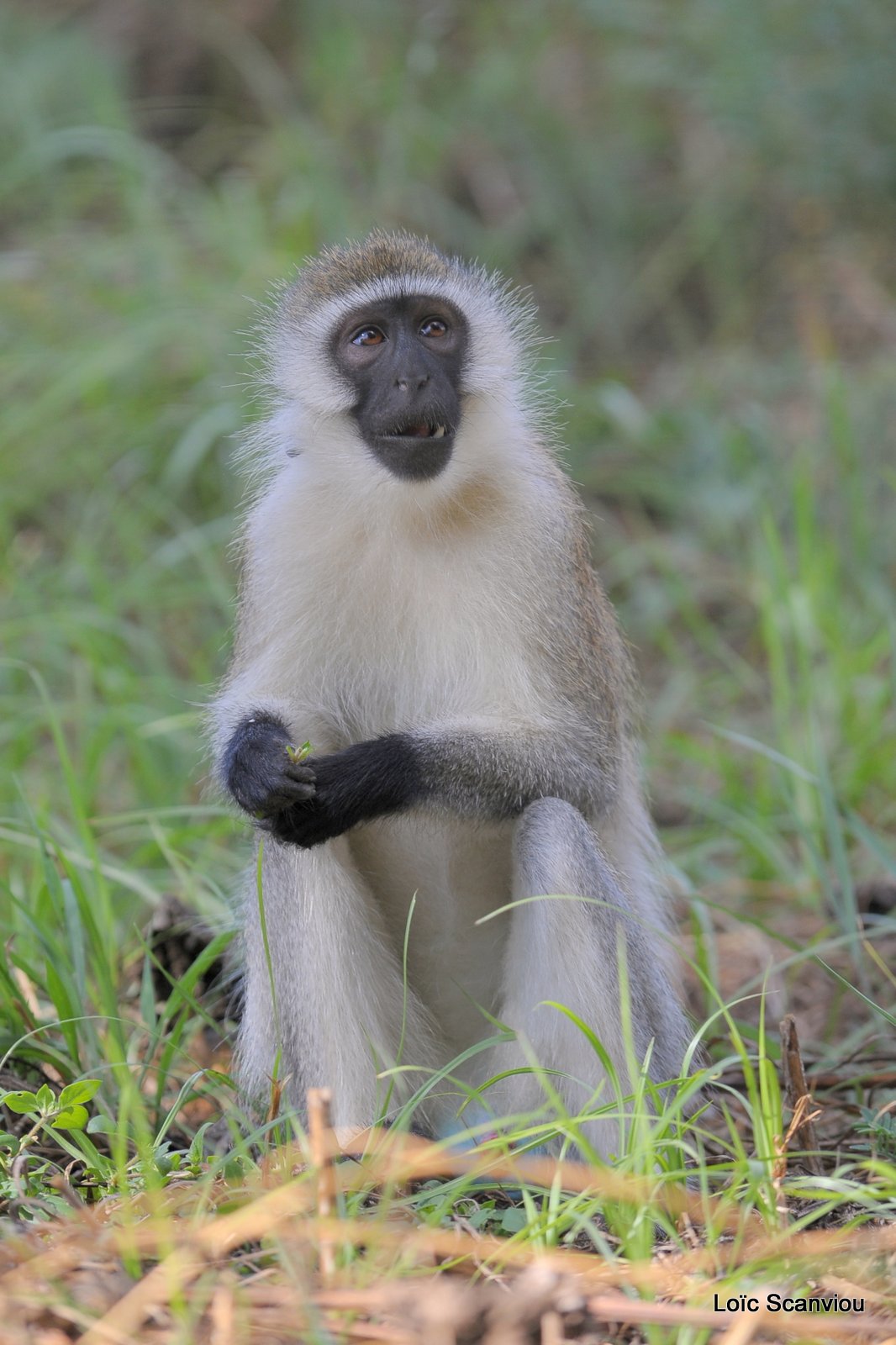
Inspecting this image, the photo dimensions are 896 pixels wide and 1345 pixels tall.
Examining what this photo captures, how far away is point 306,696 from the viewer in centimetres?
413

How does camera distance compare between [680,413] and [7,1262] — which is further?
[680,413]

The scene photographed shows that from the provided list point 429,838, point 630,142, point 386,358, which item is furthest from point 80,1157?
point 630,142

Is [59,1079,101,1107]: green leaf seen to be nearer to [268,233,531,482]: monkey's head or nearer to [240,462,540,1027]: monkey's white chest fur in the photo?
[240,462,540,1027]: monkey's white chest fur

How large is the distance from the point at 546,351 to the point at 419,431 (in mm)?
5028

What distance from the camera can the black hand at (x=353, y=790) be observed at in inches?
146

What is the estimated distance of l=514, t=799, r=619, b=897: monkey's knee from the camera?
362 cm

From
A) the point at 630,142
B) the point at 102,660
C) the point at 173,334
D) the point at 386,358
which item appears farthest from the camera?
the point at 630,142

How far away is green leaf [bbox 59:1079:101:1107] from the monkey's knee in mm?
1110

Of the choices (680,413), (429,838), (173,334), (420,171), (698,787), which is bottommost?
(698,787)

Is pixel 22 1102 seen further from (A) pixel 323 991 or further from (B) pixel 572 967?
(B) pixel 572 967

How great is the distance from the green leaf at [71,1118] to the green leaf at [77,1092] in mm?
20

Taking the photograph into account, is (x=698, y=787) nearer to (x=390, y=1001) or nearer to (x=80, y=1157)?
(x=390, y=1001)

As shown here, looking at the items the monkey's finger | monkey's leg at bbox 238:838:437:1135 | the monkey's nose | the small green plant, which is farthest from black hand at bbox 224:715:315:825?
the small green plant

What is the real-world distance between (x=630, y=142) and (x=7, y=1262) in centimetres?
929
